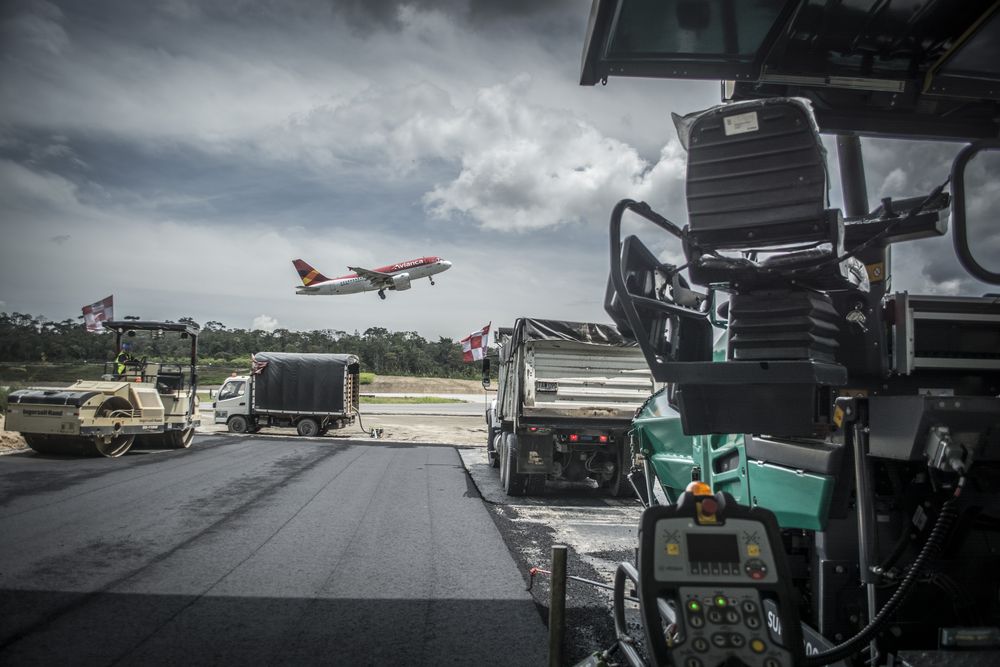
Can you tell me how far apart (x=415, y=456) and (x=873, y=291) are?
15725 millimetres

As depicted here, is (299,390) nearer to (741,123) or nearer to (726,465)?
(726,465)

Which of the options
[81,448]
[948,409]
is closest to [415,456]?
[81,448]

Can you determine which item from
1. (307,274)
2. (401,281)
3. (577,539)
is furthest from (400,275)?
(577,539)

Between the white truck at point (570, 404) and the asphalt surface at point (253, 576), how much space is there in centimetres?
117

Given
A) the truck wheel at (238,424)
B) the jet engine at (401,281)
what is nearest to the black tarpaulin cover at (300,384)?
the truck wheel at (238,424)

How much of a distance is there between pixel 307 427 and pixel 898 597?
2468cm

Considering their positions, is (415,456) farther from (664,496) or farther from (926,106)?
(926,106)

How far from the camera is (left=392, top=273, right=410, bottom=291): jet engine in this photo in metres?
50.9

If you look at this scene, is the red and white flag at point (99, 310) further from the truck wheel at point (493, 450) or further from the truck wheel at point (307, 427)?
the truck wheel at point (493, 450)

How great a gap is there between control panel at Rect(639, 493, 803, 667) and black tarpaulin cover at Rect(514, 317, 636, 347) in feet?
28.9

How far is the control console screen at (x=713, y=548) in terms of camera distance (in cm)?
260

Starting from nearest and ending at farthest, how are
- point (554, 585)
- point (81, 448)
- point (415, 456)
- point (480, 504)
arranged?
point (554, 585) < point (480, 504) < point (81, 448) < point (415, 456)

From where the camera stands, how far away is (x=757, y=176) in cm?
292

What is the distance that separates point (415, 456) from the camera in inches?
712
